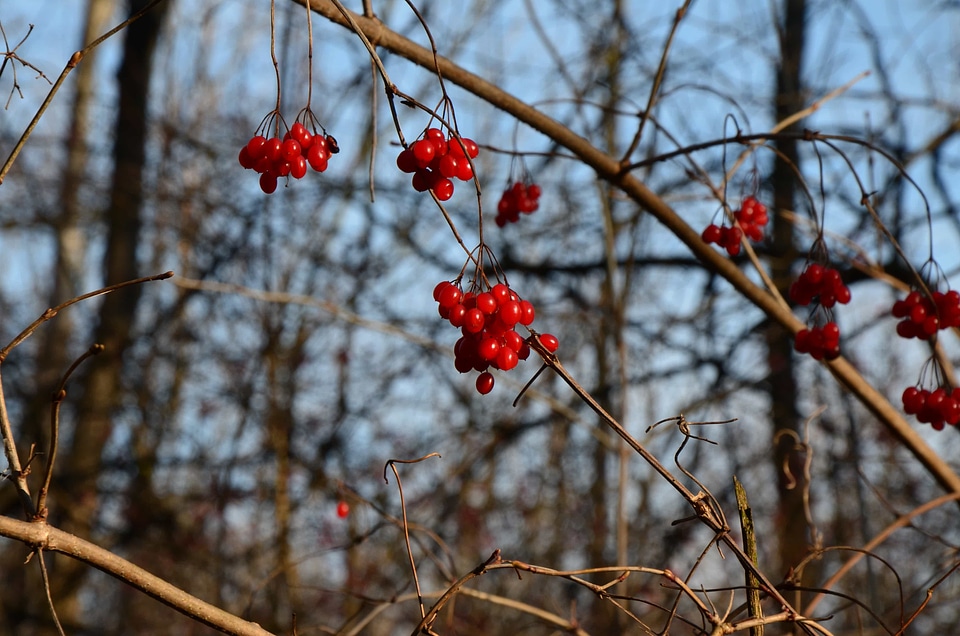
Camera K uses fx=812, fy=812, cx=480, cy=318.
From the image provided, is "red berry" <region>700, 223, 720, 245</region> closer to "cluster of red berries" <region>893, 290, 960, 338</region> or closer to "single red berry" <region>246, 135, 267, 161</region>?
"cluster of red berries" <region>893, 290, 960, 338</region>

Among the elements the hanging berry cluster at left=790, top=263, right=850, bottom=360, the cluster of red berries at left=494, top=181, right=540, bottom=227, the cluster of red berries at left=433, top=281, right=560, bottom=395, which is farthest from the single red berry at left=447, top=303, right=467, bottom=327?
the cluster of red berries at left=494, top=181, right=540, bottom=227

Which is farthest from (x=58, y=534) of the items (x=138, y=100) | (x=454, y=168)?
(x=138, y=100)

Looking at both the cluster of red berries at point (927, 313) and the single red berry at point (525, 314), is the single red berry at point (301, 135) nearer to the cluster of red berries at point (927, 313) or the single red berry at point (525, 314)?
the single red berry at point (525, 314)

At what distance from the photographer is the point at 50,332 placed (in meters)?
9.20

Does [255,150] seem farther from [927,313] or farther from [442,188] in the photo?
[927,313]

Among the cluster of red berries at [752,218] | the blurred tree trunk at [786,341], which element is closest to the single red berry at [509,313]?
the cluster of red berries at [752,218]

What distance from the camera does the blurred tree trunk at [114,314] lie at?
229 inches

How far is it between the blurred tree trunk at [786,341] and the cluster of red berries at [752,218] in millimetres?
2340

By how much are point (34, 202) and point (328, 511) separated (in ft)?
13.8

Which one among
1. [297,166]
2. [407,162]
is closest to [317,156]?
[297,166]

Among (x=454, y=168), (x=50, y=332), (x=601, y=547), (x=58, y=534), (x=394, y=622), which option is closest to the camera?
(x=58, y=534)

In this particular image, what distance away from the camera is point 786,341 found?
17.3 ft

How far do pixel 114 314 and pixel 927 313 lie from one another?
6.06 metres

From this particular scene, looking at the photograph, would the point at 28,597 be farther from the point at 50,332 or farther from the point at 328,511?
the point at 50,332
